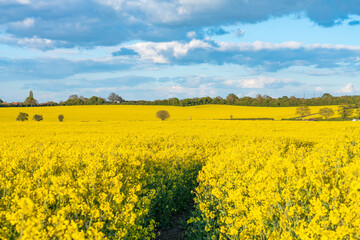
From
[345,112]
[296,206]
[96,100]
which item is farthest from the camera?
[96,100]

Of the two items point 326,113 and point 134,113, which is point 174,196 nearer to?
point 134,113

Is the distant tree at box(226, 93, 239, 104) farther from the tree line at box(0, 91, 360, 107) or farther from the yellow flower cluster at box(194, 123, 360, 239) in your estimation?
the yellow flower cluster at box(194, 123, 360, 239)

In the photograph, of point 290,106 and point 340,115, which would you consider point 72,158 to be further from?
point 290,106

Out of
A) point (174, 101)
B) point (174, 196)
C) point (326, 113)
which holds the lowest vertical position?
point (174, 196)

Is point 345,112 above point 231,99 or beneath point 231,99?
beneath

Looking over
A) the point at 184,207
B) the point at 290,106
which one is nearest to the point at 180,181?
the point at 184,207

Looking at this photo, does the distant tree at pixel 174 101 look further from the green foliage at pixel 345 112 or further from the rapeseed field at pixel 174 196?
the rapeseed field at pixel 174 196

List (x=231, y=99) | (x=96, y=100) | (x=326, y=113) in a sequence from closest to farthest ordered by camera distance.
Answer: (x=326, y=113) < (x=96, y=100) < (x=231, y=99)

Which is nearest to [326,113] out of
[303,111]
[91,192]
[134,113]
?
[303,111]

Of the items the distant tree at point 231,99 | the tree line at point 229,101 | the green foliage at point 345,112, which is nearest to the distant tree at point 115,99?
the tree line at point 229,101

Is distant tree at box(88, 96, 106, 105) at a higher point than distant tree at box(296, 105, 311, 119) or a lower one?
higher

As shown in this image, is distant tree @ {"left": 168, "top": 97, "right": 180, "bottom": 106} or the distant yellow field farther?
distant tree @ {"left": 168, "top": 97, "right": 180, "bottom": 106}

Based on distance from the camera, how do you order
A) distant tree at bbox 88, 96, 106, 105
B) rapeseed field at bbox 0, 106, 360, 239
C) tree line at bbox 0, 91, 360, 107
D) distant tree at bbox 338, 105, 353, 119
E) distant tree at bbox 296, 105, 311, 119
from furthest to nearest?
distant tree at bbox 88, 96, 106, 105
tree line at bbox 0, 91, 360, 107
distant tree at bbox 296, 105, 311, 119
distant tree at bbox 338, 105, 353, 119
rapeseed field at bbox 0, 106, 360, 239

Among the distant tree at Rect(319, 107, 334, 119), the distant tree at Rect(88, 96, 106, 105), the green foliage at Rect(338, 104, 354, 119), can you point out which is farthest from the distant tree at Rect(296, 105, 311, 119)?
the distant tree at Rect(88, 96, 106, 105)
